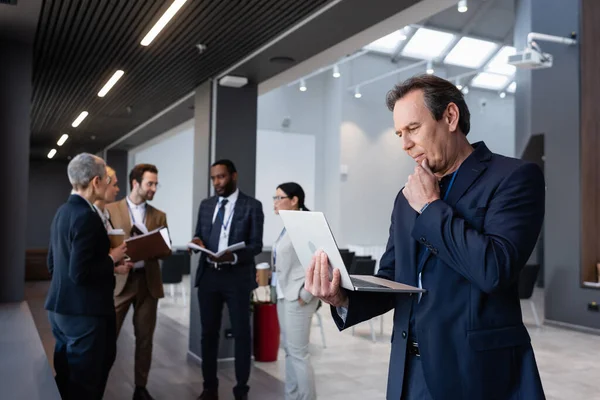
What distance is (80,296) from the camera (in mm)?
2916

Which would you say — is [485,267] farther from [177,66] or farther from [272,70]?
[177,66]

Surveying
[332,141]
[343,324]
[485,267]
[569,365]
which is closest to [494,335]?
[485,267]

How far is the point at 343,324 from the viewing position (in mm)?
1654

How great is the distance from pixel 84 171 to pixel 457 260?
237cm

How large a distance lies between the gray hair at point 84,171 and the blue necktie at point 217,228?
1462 mm

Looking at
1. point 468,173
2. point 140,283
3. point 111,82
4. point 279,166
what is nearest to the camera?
point 468,173

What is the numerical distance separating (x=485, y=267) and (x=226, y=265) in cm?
330

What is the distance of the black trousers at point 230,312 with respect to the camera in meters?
4.32

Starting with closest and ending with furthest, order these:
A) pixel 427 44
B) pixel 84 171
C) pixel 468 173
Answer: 1. pixel 468 173
2. pixel 84 171
3. pixel 427 44

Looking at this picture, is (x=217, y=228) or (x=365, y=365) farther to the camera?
(x=365, y=365)

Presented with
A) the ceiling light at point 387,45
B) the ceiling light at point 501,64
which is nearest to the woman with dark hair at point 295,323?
the ceiling light at point 387,45

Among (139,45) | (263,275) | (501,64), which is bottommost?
(263,275)

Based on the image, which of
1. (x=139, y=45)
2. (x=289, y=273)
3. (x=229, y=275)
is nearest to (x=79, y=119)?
(x=139, y=45)

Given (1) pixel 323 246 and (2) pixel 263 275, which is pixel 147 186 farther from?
(1) pixel 323 246
